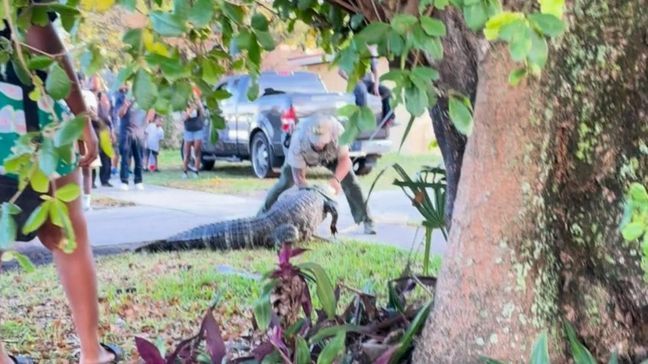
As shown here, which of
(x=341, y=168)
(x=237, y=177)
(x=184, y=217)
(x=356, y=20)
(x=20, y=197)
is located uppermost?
(x=356, y=20)

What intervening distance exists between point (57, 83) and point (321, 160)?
19.0 feet

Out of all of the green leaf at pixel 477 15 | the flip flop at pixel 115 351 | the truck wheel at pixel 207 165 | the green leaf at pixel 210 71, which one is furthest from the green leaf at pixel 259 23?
A: the truck wheel at pixel 207 165

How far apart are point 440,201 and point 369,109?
1.14 metres

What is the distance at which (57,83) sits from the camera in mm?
1199

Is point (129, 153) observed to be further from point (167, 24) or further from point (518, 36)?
point (518, 36)

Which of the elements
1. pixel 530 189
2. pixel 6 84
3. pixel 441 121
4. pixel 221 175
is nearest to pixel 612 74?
pixel 530 189

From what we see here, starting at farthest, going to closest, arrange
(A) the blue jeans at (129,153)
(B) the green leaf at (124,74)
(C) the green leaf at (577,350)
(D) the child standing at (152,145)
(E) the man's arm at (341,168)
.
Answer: (D) the child standing at (152,145)
(A) the blue jeans at (129,153)
(E) the man's arm at (341,168)
(C) the green leaf at (577,350)
(B) the green leaf at (124,74)

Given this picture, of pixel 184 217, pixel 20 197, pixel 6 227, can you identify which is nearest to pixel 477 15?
pixel 6 227

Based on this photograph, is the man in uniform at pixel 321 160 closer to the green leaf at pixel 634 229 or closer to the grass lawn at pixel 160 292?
the grass lawn at pixel 160 292

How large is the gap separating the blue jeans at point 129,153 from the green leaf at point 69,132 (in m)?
11.0

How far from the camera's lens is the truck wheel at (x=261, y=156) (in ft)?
44.8

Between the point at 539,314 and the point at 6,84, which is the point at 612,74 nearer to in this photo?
the point at 539,314

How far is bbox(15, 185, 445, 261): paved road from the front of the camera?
7.12 metres

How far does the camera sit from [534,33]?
3.64ft
